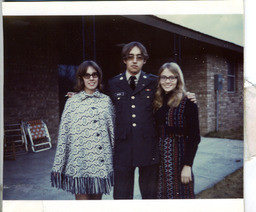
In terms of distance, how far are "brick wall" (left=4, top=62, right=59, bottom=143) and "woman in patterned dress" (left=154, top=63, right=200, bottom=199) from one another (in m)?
1.51

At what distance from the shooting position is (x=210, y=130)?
3.66 m

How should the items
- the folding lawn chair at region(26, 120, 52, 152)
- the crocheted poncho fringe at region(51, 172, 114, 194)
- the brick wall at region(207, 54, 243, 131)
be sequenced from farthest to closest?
the folding lawn chair at region(26, 120, 52, 152) < the brick wall at region(207, 54, 243, 131) < the crocheted poncho fringe at region(51, 172, 114, 194)

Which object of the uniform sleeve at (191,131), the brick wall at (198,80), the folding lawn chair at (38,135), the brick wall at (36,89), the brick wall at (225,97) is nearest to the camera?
the uniform sleeve at (191,131)

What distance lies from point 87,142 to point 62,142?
315 millimetres

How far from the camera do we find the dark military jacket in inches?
115

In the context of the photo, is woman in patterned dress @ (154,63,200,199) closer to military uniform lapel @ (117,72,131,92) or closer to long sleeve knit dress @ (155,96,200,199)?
long sleeve knit dress @ (155,96,200,199)

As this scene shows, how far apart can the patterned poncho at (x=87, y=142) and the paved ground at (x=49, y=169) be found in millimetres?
292

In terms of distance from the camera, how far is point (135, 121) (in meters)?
2.92

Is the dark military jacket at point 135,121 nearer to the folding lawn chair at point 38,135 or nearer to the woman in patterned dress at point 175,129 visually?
the woman in patterned dress at point 175,129

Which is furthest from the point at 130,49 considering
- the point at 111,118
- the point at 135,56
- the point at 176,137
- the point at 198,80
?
the point at 176,137

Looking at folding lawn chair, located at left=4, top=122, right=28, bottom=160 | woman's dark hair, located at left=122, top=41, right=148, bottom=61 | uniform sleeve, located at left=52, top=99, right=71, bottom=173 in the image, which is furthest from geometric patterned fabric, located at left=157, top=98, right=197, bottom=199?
folding lawn chair, located at left=4, top=122, right=28, bottom=160

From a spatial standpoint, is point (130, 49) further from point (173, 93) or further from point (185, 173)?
point (185, 173)

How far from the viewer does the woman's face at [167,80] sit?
295cm

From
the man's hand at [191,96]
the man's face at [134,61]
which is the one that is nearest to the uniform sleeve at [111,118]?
the man's face at [134,61]
